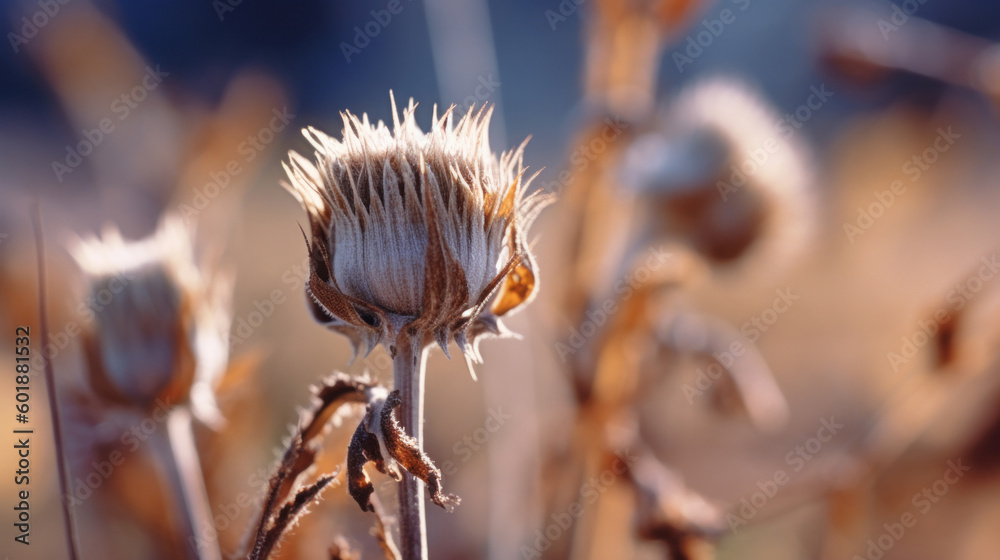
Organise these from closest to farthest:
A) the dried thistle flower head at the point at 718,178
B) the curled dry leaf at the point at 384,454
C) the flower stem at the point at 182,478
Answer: the curled dry leaf at the point at 384,454
the flower stem at the point at 182,478
the dried thistle flower head at the point at 718,178

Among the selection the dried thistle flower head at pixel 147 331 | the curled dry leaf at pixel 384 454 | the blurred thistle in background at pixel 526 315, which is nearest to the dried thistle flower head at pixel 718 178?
the blurred thistle in background at pixel 526 315

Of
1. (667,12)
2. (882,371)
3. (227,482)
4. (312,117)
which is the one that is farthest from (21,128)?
(882,371)

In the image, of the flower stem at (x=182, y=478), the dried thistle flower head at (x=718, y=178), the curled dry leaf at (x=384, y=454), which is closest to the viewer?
the curled dry leaf at (x=384, y=454)

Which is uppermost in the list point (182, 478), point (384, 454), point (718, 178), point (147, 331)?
point (718, 178)

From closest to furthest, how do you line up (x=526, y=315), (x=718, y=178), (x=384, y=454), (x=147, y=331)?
1. (x=384, y=454)
2. (x=147, y=331)
3. (x=718, y=178)
4. (x=526, y=315)

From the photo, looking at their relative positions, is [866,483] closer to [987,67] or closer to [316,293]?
[987,67]

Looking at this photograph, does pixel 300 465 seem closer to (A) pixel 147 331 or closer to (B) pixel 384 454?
(B) pixel 384 454

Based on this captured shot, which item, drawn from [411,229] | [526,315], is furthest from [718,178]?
[411,229]

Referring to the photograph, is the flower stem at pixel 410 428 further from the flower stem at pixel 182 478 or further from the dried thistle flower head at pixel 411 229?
the flower stem at pixel 182 478
